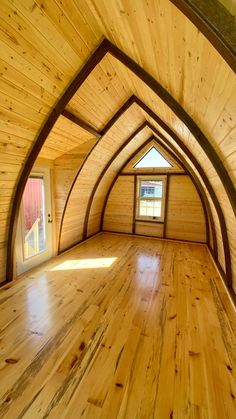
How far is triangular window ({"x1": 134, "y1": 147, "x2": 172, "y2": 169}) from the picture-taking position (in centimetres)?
556

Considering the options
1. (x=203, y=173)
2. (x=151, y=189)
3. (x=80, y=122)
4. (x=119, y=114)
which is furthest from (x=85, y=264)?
(x=151, y=189)

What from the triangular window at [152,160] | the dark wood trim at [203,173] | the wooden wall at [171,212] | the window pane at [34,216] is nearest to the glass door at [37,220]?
the window pane at [34,216]

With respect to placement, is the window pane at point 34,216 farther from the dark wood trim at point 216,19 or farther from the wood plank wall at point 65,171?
the dark wood trim at point 216,19

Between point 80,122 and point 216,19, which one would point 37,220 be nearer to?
point 80,122

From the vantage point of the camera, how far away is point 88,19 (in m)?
1.78

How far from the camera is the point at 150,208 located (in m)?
5.96

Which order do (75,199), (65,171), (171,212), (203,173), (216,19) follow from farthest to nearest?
(171,212)
(75,199)
(65,171)
(203,173)
(216,19)

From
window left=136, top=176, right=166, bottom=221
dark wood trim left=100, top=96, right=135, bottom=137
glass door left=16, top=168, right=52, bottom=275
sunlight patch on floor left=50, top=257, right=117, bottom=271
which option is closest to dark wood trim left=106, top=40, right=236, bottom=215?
dark wood trim left=100, top=96, right=135, bottom=137

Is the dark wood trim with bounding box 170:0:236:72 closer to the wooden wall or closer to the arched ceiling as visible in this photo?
the arched ceiling

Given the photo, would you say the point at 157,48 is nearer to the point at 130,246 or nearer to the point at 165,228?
the point at 130,246

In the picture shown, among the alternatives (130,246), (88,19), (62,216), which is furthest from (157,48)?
(130,246)

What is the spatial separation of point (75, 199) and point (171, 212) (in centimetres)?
283

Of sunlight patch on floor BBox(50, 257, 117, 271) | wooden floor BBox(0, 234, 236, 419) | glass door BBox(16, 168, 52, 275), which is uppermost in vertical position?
glass door BBox(16, 168, 52, 275)

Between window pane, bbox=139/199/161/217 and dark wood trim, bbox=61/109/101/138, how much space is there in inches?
117
